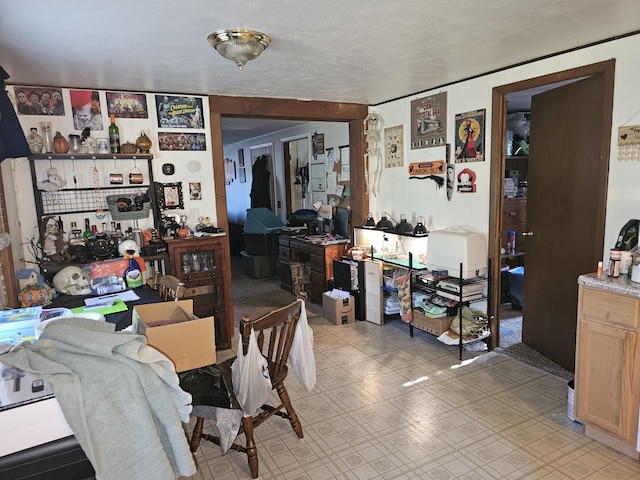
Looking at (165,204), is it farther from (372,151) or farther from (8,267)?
(372,151)

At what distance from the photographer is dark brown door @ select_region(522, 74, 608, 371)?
2887 mm

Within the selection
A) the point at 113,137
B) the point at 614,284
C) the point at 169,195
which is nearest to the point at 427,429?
the point at 614,284

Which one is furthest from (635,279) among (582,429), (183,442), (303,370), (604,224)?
(183,442)

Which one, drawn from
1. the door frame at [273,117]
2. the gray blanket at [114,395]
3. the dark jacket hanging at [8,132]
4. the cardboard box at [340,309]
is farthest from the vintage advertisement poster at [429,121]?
the gray blanket at [114,395]

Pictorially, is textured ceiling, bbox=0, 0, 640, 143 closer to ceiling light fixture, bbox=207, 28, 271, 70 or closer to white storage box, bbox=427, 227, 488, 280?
ceiling light fixture, bbox=207, 28, 271, 70

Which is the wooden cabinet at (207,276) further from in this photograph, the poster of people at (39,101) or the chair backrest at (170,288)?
the poster of people at (39,101)

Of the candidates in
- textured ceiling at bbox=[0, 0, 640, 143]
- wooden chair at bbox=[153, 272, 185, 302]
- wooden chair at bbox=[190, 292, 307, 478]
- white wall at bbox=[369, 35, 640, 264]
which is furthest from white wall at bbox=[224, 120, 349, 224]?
wooden chair at bbox=[190, 292, 307, 478]

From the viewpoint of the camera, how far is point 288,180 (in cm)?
698

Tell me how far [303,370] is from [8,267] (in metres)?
1.97

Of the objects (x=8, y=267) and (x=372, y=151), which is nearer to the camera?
(x=8, y=267)

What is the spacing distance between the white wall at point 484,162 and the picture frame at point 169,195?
2.13 m

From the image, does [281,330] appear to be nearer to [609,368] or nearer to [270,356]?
[270,356]

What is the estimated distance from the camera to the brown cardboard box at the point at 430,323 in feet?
12.1

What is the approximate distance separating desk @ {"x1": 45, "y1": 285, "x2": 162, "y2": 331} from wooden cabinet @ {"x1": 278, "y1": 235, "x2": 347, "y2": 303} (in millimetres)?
2268
